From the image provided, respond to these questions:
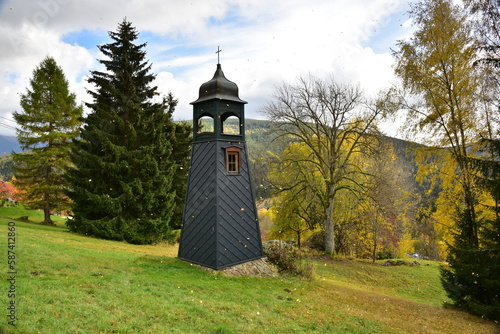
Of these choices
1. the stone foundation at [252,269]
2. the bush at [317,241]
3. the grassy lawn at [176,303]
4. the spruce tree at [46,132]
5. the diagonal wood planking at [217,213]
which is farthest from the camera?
the bush at [317,241]

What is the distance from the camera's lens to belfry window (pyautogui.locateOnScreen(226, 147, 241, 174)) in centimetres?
918

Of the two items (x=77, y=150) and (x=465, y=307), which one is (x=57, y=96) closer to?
(x=77, y=150)

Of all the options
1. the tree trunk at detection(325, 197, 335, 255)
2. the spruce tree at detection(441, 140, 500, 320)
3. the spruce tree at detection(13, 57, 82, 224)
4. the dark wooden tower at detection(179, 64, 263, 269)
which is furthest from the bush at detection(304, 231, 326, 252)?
the spruce tree at detection(13, 57, 82, 224)

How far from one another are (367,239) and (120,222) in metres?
16.2

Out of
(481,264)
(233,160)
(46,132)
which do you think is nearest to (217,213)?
(233,160)

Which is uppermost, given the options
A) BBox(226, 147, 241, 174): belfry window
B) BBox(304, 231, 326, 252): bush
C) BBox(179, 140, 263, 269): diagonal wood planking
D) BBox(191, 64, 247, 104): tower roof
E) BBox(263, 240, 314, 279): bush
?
BBox(191, 64, 247, 104): tower roof

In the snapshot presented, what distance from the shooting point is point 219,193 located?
28.5 feet

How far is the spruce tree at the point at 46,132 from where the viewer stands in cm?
1719

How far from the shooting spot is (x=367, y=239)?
2012 centimetres

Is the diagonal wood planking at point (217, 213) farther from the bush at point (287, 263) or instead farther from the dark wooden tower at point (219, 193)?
the bush at point (287, 263)

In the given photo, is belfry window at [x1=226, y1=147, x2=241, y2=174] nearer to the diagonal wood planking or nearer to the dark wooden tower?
the dark wooden tower

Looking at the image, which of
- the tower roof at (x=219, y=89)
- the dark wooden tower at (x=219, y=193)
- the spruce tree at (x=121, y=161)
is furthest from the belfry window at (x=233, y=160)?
the spruce tree at (x=121, y=161)

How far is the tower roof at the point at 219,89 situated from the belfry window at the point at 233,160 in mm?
1633

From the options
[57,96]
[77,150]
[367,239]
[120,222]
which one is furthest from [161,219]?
[367,239]
